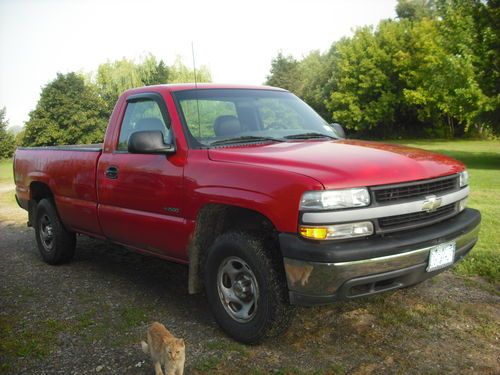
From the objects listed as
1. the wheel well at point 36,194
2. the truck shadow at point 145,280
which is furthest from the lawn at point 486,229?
the wheel well at point 36,194

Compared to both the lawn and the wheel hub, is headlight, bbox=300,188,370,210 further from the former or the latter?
the wheel hub

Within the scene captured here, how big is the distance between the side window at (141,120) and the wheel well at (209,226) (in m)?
0.87

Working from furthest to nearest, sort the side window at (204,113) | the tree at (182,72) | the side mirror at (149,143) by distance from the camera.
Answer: the tree at (182,72) → the side window at (204,113) → the side mirror at (149,143)

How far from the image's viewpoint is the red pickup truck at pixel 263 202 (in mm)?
3086

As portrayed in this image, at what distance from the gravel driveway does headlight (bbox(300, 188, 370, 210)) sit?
1.10 m

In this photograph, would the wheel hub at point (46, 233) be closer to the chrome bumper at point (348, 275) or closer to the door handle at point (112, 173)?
the door handle at point (112, 173)

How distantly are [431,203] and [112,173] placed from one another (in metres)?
2.92

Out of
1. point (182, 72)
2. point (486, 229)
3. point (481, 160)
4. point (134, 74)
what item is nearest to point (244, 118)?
point (486, 229)

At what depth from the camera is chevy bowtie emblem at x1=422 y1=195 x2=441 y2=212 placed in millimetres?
3383

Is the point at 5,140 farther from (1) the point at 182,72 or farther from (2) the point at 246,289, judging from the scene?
(2) the point at 246,289

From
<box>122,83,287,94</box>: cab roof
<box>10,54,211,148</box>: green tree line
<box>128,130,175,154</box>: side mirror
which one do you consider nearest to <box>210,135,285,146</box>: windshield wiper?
<box>128,130,175,154</box>: side mirror

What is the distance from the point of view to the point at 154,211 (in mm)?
4219

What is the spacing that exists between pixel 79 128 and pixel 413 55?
3016cm

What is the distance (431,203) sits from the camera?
343 cm
